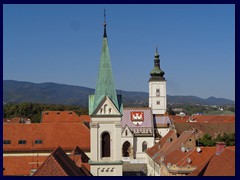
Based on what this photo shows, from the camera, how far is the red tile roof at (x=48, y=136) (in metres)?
42.5

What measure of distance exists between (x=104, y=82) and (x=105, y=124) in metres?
2.40

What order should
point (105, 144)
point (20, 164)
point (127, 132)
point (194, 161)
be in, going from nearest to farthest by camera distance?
point (105, 144), point (194, 161), point (20, 164), point (127, 132)

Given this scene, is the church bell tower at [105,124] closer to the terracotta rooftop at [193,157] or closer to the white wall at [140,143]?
the terracotta rooftop at [193,157]

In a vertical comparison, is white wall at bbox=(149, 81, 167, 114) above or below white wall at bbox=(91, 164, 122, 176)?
above

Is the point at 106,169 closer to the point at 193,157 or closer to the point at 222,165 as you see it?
the point at 222,165

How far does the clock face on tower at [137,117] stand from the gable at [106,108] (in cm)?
5296

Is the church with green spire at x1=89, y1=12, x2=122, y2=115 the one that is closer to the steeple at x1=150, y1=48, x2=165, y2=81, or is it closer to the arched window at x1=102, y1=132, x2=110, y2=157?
the arched window at x1=102, y1=132, x2=110, y2=157

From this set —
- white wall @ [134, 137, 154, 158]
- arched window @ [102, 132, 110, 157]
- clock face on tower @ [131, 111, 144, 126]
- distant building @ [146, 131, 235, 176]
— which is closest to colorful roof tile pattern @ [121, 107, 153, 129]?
clock face on tower @ [131, 111, 144, 126]

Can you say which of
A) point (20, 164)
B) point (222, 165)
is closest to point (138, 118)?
point (20, 164)

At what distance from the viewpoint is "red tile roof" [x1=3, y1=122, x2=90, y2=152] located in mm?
42531

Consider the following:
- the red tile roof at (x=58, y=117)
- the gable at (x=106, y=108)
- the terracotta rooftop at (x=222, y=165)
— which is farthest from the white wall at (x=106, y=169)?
the red tile roof at (x=58, y=117)

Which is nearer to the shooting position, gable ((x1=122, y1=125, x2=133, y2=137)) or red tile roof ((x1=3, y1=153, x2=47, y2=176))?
red tile roof ((x1=3, y1=153, x2=47, y2=176))

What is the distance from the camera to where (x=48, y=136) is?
44156mm

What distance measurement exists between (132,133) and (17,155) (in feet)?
128
